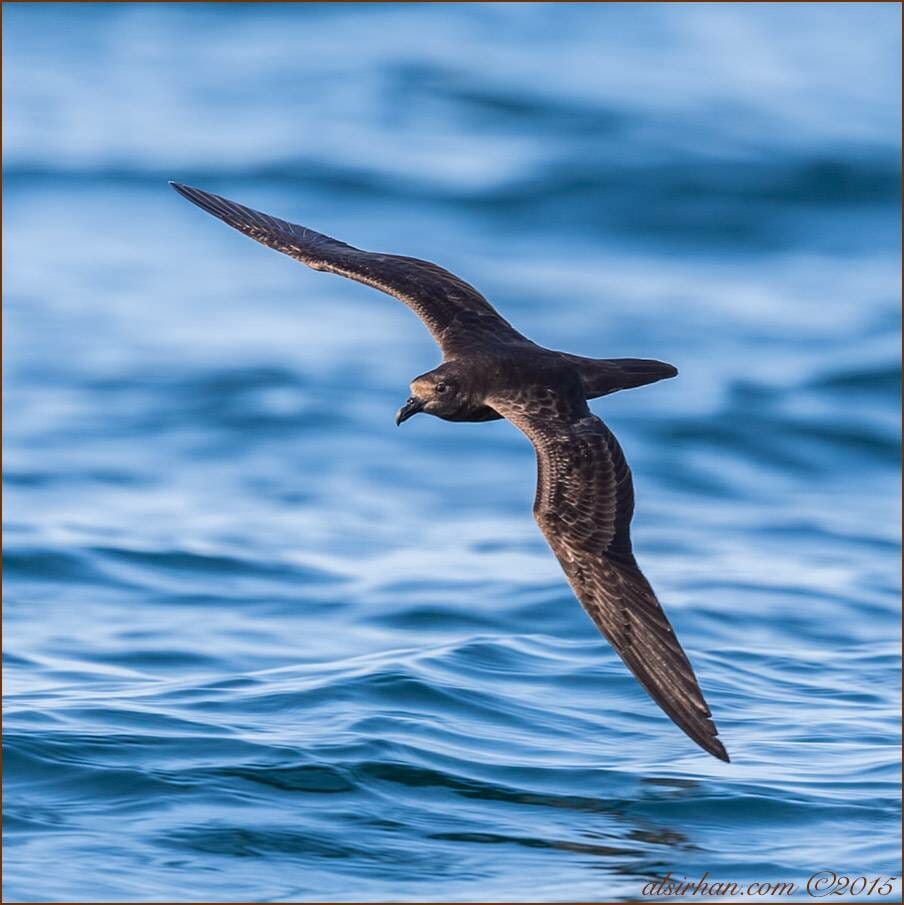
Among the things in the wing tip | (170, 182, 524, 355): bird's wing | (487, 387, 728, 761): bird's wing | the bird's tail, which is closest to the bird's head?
(487, 387, 728, 761): bird's wing

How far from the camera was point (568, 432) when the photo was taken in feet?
28.8

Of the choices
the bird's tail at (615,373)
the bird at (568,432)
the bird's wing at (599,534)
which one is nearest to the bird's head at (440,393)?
the bird at (568,432)

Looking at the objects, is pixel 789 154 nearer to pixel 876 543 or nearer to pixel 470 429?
pixel 470 429

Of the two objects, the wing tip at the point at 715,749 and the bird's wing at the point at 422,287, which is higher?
the bird's wing at the point at 422,287

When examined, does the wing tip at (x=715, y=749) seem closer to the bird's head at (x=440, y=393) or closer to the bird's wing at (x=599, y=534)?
the bird's wing at (x=599, y=534)

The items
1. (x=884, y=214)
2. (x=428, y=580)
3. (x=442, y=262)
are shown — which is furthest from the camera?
(x=884, y=214)

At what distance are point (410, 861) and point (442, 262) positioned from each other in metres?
16.0

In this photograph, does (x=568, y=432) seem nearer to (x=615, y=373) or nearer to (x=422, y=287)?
(x=615, y=373)

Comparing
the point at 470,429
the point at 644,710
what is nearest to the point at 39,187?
the point at 470,429

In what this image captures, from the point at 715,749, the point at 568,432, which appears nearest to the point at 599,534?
the point at 568,432

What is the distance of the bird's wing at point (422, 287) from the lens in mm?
9727

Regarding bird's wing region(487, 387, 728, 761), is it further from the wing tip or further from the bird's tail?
the bird's tail

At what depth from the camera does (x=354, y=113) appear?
30031mm

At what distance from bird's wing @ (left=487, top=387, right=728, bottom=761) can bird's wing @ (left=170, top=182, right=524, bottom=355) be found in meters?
0.87
